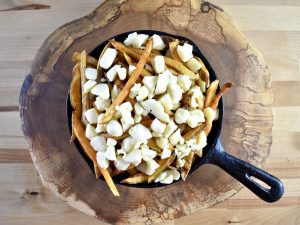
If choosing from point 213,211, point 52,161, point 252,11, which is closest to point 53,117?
point 52,161

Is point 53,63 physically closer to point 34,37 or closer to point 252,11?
point 34,37

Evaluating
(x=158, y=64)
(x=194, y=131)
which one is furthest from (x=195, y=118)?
(x=158, y=64)

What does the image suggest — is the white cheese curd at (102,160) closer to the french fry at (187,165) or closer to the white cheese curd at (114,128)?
the white cheese curd at (114,128)

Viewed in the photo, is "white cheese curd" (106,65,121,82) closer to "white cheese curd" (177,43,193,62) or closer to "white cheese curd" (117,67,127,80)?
"white cheese curd" (117,67,127,80)

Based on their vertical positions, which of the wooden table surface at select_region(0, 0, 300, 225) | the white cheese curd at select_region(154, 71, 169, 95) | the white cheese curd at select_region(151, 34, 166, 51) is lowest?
the wooden table surface at select_region(0, 0, 300, 225)

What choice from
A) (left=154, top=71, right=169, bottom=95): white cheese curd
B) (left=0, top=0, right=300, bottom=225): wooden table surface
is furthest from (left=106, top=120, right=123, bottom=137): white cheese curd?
(left=0, top=0, right=300, bottom=225): wooden table surface

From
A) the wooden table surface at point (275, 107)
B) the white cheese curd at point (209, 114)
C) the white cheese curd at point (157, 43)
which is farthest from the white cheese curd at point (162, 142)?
the wooden table surface at point (275, 107)
